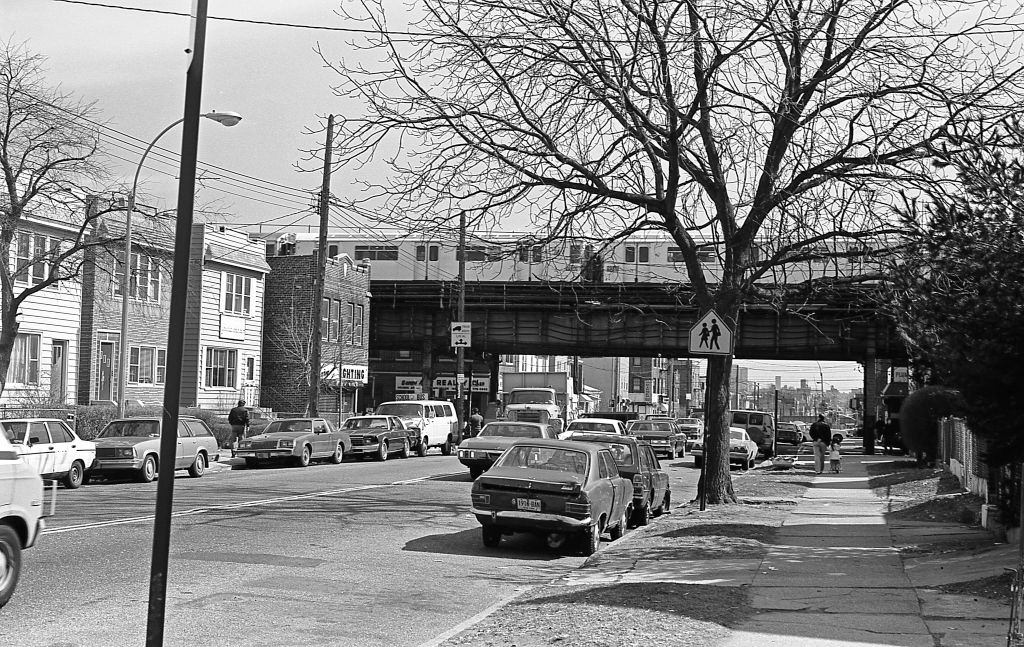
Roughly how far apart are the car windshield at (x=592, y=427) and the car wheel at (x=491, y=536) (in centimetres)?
1871

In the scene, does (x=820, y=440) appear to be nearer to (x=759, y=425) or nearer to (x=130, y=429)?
(x=759, y=425)

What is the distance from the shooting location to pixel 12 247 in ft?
111

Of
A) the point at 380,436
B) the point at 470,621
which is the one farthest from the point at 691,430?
the point at 470,621

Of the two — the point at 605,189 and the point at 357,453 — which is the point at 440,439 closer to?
the point at 357,453

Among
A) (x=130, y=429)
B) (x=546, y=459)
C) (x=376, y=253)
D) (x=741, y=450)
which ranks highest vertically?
(x=376, y=253)

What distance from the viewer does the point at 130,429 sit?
2558 cm

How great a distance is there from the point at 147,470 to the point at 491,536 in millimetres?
11877

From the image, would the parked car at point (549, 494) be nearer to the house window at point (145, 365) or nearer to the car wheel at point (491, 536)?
the car wheel at point (491, 536)

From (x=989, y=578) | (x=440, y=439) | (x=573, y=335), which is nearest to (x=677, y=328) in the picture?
(x=573, y=335)

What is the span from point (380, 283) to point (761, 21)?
4272cm

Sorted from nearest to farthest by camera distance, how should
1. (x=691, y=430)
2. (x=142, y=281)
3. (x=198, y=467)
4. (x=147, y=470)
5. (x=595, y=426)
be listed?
(x=147, y=470)
(x=198, y=467)
(x=595, y=426)
(x=142, y=281)
(x=691, y=430)

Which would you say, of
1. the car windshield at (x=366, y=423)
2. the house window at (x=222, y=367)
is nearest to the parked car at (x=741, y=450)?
the car windshield at (x=366, y=423)

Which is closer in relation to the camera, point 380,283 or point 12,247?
point 12,247

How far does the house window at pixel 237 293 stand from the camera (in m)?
47.0
